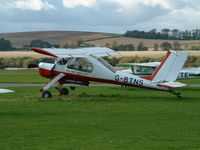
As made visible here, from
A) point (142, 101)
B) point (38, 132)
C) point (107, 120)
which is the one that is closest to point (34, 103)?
point (142, 101)

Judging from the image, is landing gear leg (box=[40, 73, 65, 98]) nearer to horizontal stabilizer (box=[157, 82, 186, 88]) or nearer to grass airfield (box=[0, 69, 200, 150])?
grass airfield (box=[0, 69, 200, 150])

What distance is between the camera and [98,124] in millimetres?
13062

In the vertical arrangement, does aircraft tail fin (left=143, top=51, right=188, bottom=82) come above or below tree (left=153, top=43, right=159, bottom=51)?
above

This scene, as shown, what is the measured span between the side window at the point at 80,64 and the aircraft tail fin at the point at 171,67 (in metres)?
3.12

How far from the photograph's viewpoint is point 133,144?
10.3m

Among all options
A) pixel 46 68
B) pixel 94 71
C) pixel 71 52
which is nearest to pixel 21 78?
pixel 46 68

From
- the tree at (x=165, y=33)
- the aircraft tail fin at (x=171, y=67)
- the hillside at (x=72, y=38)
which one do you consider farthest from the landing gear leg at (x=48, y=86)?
the tree at (x=165, y=33)

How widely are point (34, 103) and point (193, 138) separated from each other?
9.09m

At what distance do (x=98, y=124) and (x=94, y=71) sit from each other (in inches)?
361

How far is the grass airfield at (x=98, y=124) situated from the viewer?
10.3m

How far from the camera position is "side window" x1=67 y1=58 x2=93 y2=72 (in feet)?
72.8

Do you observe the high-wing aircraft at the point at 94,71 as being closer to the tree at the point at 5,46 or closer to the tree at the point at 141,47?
the tree at the point at 141,47

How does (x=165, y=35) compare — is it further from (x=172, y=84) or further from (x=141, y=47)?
(x=172, y=84)

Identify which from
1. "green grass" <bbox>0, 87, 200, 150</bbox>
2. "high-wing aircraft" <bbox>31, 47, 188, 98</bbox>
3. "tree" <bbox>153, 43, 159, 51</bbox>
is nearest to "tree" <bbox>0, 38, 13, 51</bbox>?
"tree" <bbox>153, 43, 159, 51</bbox>
